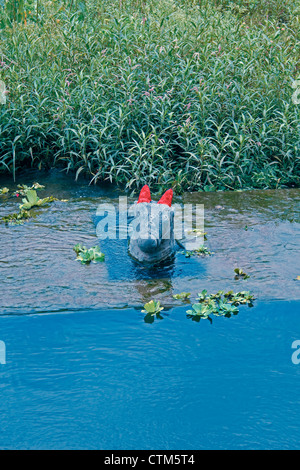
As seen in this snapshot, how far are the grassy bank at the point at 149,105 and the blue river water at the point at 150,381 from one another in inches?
117

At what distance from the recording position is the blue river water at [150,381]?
3145 millimetres

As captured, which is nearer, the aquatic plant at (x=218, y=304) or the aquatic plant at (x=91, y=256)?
the aquatic plant at (x=218, y=304)

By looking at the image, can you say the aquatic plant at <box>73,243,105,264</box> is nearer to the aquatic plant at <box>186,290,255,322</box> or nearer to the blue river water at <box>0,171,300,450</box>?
the blue river water at <box>0,171,300,450</box>

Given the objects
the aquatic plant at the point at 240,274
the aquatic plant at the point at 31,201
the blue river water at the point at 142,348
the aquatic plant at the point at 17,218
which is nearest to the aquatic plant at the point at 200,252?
the blue river water at the point at 142,348

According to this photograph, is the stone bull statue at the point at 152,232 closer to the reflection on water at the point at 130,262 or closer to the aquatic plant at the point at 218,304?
the reflection on water at the point at 130,262

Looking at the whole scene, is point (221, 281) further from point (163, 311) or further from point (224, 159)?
point (224, 159)

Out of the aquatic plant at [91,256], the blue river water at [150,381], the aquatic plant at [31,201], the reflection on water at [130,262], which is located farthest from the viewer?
the aquatic plant at [31,201]

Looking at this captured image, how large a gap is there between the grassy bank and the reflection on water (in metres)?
0.85

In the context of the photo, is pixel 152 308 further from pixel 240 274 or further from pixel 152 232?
pixel 240 274

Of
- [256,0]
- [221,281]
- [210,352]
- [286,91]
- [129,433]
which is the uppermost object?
[256,0]

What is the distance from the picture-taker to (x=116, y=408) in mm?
3312

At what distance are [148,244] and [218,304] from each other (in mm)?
721

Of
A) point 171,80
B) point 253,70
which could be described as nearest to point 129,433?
point 171,80

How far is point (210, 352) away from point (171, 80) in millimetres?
4787
